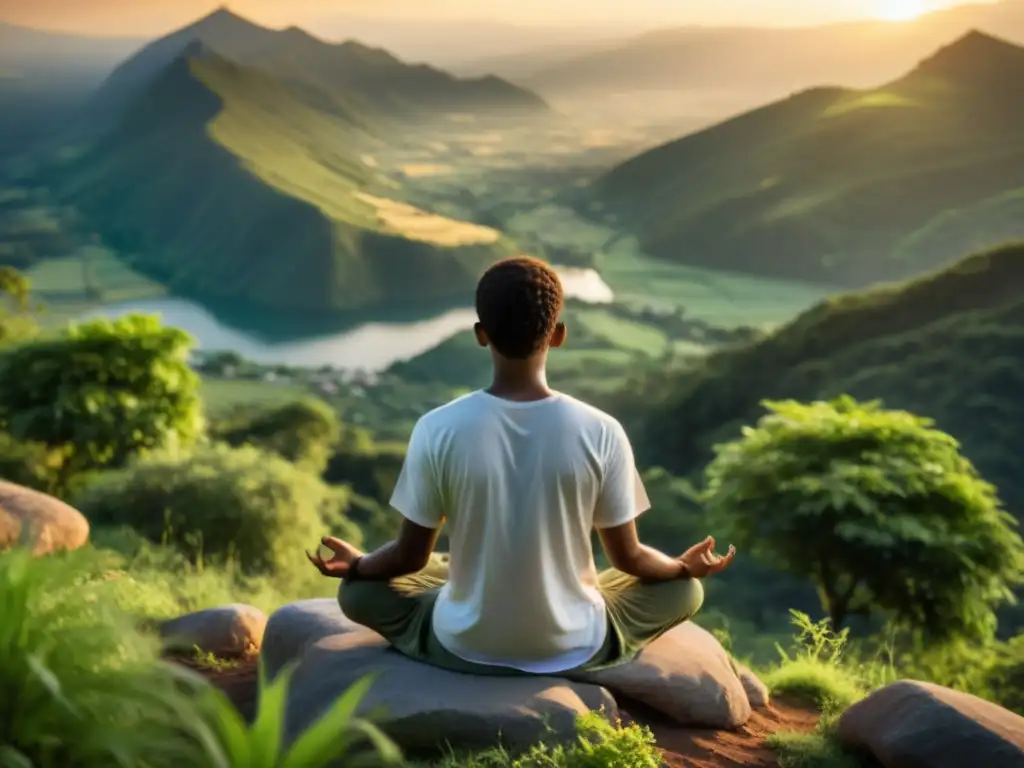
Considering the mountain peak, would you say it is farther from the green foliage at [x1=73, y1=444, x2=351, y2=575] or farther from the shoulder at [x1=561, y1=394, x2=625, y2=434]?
the shoulder at [x1=561, y1=394, x2=625, y2=434]

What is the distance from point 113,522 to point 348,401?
43.1 feet

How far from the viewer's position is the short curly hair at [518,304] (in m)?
1.84

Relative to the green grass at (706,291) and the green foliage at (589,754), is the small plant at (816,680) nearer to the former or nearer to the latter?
the green foliage at (589,754)

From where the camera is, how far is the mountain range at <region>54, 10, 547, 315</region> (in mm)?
19922

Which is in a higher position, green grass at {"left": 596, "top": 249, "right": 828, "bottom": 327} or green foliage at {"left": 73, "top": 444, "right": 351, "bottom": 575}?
green grass at {"left": 596, "top": 249, "right": 828, "bottom": 327}

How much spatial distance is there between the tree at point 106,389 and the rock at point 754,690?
16.4 ft

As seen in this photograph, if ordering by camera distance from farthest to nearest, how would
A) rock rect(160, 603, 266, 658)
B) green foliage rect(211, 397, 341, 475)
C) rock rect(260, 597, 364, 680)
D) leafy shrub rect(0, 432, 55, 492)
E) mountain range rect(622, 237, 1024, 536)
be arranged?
1. mountain range rect(622, 237, 1024, 536)
2. green foliage rect(211, 397, 341, 475)
3. leafy shrub rect(0, 432, 55, 492)
4. rock rect(160, 603, 266, 658)
5. rock rect(260, 597, 364, 680)

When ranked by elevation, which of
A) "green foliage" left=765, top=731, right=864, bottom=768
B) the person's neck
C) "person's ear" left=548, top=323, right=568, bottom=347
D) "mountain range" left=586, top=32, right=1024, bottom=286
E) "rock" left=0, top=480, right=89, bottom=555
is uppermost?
"mountain range" left=586, top=32, right=1024, bottom=286

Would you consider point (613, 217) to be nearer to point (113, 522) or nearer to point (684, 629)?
point (113, 522)

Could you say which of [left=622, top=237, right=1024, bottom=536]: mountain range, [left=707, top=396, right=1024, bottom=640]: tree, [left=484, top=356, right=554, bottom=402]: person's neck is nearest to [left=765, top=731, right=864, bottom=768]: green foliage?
[left=484, top=356, right=554, bottom=402]: person's neck

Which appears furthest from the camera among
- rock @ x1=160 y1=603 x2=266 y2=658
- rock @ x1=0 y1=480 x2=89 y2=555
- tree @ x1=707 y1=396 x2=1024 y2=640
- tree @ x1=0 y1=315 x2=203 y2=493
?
tree @ x1=0 y1=315 x2=203 y2=493

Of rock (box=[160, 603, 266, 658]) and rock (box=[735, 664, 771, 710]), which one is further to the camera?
rock (box=[160, 603, 266, 658])

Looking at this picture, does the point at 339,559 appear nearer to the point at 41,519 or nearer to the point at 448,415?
the point at 448,415

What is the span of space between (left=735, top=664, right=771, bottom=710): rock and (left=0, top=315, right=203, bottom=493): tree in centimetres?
500
